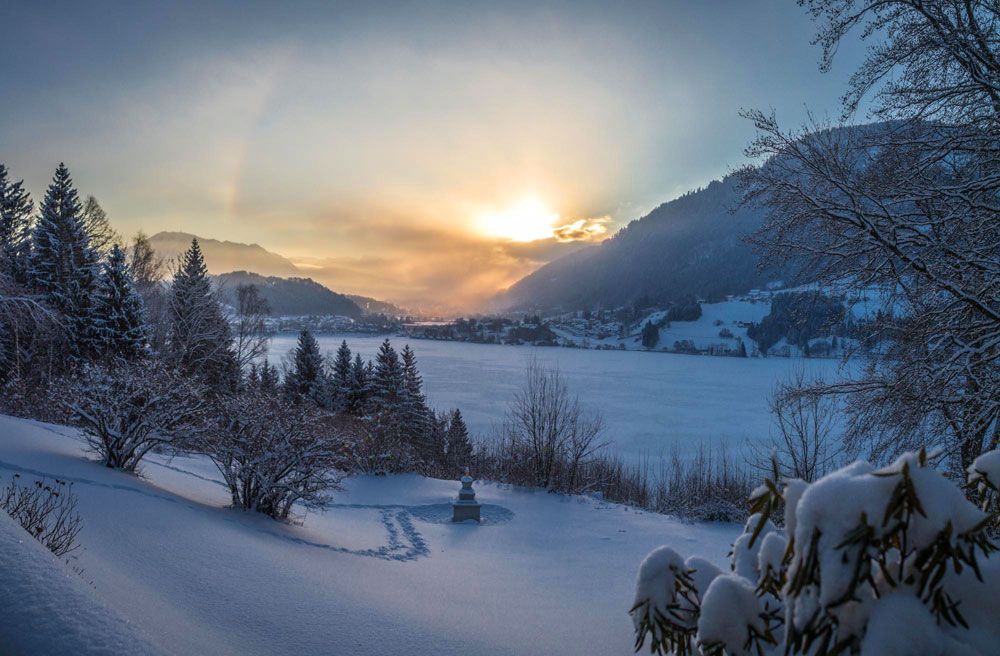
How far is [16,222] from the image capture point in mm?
24234

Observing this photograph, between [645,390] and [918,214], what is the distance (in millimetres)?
38366

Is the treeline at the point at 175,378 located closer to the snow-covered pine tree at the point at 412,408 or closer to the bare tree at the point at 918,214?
the snow-covered pine tree at the point at 412,408

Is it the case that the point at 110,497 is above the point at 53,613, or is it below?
below

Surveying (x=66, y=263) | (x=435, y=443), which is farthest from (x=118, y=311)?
(x=435, y=443)

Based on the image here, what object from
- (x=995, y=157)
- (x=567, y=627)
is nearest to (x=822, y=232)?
(x=995, y=157)

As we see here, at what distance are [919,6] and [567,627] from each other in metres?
6.66

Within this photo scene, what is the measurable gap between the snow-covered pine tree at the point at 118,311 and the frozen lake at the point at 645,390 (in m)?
17.2

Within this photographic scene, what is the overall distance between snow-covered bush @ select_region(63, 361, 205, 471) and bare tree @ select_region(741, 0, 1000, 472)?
777 centimetres

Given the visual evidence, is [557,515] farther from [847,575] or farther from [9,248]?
[9,248]

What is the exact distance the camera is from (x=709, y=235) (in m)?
153

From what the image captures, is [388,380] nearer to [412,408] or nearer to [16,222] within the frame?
[412,408]

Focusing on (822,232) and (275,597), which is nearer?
(275,597)

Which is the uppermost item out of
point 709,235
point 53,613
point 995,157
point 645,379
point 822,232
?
point 709,235

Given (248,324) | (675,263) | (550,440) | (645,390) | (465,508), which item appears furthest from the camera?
(675,263)
